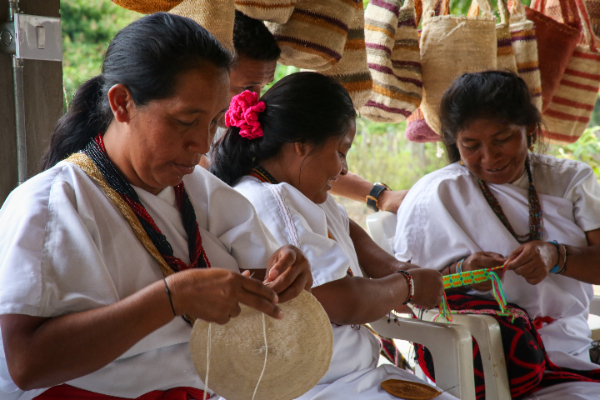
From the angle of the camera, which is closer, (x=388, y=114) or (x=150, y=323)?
(x=150, y=323)

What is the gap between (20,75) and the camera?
168 centimetres

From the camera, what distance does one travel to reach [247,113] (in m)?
1.86

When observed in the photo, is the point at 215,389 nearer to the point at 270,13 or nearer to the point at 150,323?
the point at 150,323

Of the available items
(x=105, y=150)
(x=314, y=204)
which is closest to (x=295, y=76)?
(x=314, y=204)

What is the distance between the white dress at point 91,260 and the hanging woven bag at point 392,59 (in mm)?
1259

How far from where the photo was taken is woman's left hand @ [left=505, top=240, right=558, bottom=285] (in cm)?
216

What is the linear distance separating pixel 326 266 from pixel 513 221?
1.15 m

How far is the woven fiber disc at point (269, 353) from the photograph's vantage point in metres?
1.24

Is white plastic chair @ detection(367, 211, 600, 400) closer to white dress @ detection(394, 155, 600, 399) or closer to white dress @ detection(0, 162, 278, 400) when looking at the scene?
white dress @ detection(394, 155, 600, 399)

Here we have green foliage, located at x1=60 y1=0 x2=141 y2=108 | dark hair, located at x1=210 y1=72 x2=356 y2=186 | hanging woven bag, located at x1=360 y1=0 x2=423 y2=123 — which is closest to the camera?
dark hair, located at x1=210 y1=72 x2=356 y2=186

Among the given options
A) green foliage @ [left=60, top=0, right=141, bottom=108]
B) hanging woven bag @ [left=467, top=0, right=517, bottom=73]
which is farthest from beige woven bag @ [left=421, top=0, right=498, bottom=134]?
green foliage @ [left=60, top=0, right=141, bottom=108]

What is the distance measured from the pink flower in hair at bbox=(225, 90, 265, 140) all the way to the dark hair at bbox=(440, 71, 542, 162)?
963mm

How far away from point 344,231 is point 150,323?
3.55 feet

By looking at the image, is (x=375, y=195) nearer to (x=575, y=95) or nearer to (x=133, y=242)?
(x=575, y=95)
